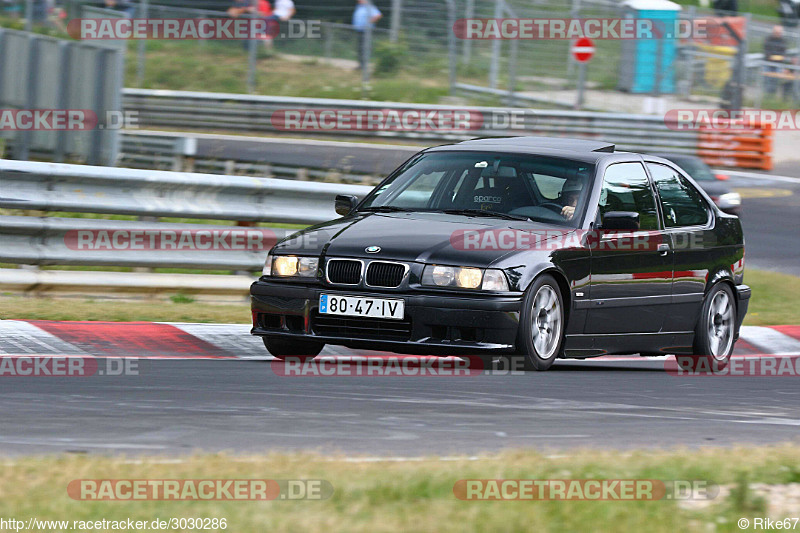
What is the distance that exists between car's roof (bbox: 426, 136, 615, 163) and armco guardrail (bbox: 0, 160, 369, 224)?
2291 mm

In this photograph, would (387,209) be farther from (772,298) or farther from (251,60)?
(251,60)

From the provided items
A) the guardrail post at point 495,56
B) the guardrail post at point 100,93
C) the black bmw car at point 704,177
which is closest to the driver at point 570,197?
the guardrail post at point 100,93

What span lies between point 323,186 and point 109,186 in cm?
182

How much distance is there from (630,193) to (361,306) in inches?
90.5

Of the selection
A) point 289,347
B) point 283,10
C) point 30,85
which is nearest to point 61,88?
point 30,85

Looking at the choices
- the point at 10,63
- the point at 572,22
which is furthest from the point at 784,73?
the point at 10,63

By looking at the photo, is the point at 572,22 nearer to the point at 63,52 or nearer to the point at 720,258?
the point at 63,52

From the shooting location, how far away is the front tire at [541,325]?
774 cm

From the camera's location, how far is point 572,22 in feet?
91.0

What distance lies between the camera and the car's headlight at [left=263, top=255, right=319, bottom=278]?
315 inches

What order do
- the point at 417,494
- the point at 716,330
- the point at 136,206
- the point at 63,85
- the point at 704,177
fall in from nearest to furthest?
the point at 417,494
the point at 716,330
the point at 136,206
the point at 63,85
the point at 704,177

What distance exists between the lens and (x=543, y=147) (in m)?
9.10

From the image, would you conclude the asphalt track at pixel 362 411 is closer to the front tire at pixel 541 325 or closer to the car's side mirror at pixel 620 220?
the front tire at pixel 541 325

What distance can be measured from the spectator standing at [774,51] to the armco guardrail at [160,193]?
20.9 meters
